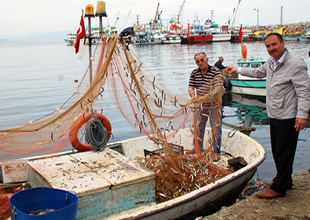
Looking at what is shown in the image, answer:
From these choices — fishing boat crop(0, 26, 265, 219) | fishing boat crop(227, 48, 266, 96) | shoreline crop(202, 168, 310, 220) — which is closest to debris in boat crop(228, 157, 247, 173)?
fishing boat crop(0, 26, 265, 219)

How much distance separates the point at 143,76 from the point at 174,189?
1707 mm

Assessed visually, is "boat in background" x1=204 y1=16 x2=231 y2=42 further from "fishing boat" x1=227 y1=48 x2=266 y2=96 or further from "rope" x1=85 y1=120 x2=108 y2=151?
"rope" x1=85 y1=120 x2=108 y2=151

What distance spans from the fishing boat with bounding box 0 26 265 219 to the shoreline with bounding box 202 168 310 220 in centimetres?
55

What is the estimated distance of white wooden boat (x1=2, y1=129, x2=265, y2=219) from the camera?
4.01 m

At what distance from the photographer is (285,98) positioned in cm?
385

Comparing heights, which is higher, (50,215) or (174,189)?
(50,215)

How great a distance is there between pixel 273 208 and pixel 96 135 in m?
2.74

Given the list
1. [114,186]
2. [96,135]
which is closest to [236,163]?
→ [96,135]

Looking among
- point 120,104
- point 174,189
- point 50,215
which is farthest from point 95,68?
point 50,215

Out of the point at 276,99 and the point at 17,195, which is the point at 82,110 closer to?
the point at 17,195

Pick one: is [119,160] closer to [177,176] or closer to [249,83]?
[177,176]

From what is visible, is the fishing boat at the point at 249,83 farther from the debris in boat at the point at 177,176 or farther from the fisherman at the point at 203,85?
the debris in boat at the point at 177,176

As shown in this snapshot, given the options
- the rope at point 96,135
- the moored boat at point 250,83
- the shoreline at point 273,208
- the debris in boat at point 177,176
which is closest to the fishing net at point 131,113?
the debris in boat at point 177,176

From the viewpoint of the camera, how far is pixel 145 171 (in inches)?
174
